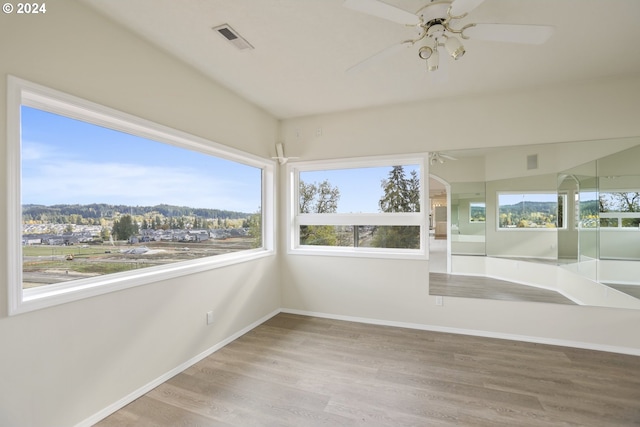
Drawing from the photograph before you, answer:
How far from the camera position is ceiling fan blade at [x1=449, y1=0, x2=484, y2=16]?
1.44 metres

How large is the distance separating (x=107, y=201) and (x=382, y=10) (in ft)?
7.52

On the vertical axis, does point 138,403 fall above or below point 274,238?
below

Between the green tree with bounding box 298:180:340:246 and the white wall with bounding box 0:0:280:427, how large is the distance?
1460 millimetres

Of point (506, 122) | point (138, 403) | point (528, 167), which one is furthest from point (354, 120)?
point (138, 403)

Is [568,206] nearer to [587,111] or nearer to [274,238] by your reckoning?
[587,111]

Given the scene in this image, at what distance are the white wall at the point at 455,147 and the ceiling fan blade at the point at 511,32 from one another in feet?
5.79

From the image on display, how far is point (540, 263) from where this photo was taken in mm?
3211

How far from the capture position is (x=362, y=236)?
392 cm

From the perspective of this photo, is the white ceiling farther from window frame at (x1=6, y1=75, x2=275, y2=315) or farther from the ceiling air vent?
window frame at (x1=6, y1=75, x2=275, y2=315)

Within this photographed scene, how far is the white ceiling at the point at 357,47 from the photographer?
6.42ft

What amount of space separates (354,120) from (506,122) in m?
1.72

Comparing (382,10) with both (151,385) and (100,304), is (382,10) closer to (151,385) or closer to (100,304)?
(100,304)

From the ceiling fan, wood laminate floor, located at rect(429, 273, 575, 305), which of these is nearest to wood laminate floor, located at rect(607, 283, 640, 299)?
wood laminate floor, located at rect(429, 273, 575, 305)

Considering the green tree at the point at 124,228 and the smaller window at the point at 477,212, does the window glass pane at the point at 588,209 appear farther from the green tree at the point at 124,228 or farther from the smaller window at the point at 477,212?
the green tree at the point at 124,228
